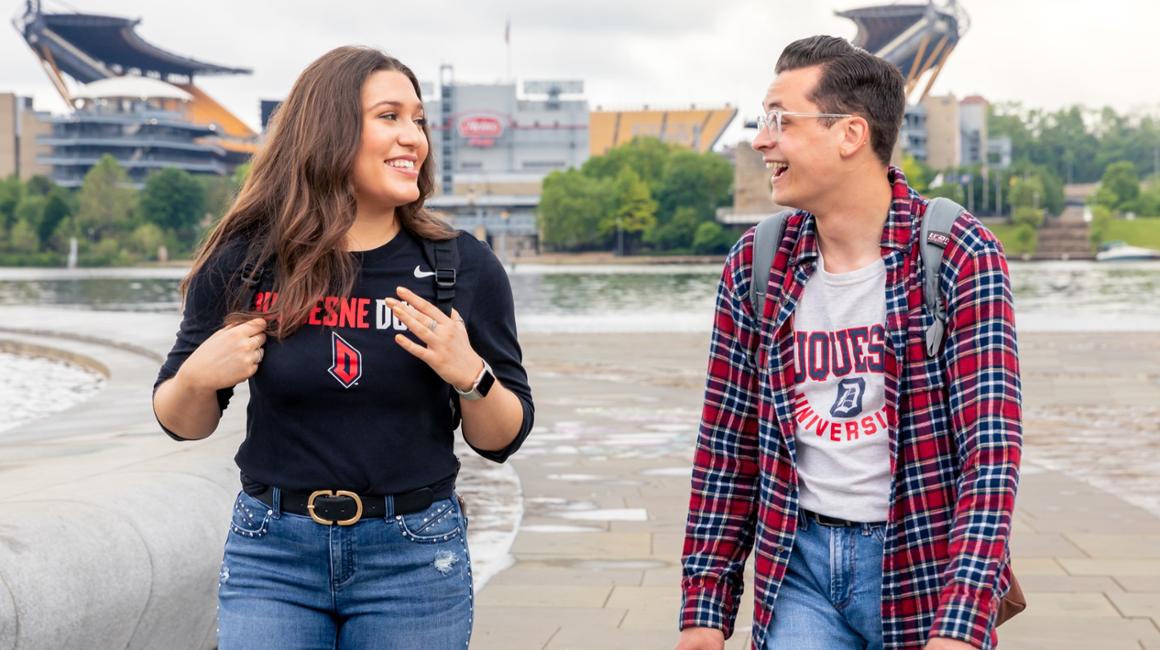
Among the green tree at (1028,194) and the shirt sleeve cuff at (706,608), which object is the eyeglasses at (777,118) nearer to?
the shirt sleeve cuff at (706,608)

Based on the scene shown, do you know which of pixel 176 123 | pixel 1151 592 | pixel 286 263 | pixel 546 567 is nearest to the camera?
pixel 286 263

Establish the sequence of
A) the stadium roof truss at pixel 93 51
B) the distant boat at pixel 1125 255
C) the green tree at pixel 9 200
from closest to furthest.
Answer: the distant boat at pixel 1125 255, the green tree at pixel 9 200, the stadium roof truss at pixel 93 51

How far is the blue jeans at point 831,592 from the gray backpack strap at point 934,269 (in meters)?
0.35

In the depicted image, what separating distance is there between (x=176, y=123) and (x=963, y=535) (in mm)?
138619

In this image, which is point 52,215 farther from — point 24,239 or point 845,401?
point 845,401

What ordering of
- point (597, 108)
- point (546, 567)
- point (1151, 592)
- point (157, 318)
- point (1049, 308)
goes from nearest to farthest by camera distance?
point (1151, 592), point (546, 567), point (157, 318), point (1049, 308), point (597, 108)

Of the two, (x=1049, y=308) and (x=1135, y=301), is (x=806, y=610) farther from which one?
(x=1135, y=301)

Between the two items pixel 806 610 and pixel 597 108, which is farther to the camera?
pixel 597 108

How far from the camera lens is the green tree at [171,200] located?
11194cm

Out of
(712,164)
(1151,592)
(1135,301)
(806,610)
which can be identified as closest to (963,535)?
(806,610)

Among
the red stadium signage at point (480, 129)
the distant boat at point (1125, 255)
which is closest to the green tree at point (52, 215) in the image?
the red stadium signage at point (480, 129)

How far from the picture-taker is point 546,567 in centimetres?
638

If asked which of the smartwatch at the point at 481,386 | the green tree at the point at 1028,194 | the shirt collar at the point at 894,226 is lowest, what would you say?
the green tree at the point at 1028,194

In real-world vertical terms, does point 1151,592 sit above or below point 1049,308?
above
